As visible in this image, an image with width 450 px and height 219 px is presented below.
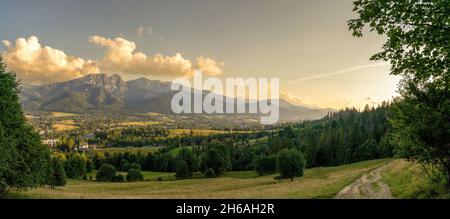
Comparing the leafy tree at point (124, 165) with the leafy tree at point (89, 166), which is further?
the leafy tree at point (89, 166)

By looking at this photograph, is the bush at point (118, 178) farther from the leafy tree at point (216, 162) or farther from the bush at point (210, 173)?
the bush at point (210, 173)

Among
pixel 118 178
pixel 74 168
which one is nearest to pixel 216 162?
pixel 118 178

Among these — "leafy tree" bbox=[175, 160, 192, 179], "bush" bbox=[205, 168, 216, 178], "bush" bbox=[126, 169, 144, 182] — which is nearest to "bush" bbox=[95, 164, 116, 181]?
"bush" bbox=[126, 169, 144, 182]

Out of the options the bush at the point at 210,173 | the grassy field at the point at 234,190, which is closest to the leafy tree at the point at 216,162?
the bush at the point at 210,173

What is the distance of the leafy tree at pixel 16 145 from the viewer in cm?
2877

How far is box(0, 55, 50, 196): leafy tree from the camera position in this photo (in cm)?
2877

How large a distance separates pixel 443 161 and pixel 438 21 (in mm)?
10360

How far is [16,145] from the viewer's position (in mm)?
30750

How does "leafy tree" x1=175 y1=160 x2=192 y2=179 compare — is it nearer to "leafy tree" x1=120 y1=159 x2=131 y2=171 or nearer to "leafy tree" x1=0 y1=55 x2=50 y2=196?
"leafy tree" x1=120 y1=159 x2=131 y2=171
